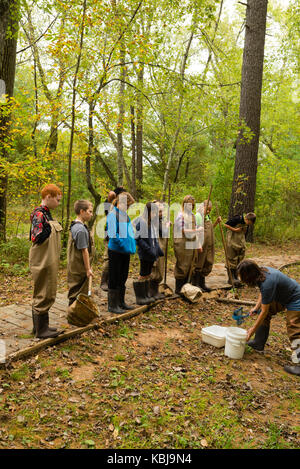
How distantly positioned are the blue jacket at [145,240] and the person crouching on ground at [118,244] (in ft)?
1.57

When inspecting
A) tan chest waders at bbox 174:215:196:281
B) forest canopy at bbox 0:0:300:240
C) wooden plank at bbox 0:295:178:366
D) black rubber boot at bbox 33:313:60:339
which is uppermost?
forest canopy at bbox 0:0:300:240

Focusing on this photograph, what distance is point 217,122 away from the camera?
31.7ft

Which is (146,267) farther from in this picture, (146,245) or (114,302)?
(114,302)

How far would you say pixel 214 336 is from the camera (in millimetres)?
5047

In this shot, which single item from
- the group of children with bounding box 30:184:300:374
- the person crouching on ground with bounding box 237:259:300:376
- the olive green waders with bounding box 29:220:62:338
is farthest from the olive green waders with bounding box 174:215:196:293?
the olive green waders with bounding box 29:220:62:338

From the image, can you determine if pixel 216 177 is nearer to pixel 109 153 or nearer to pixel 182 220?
pixel 109 153

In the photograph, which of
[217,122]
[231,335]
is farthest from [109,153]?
[231,335]

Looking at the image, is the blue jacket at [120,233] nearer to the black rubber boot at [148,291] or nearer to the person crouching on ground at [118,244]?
the person crouching on ground at [118,244]

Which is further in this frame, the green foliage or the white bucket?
the green foliage

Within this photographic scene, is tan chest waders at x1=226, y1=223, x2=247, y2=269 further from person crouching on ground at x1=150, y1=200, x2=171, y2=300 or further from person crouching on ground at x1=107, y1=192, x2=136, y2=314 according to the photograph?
person crouching on ground at x1=107, y1=192, x2=136, y2=314

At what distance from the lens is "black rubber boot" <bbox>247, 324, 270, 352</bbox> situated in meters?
4.92

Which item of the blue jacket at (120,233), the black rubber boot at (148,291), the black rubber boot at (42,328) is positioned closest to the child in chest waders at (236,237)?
the black rubber boot at (148,291)

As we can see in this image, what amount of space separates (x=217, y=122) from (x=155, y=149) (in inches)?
251

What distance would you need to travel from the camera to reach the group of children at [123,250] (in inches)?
165
